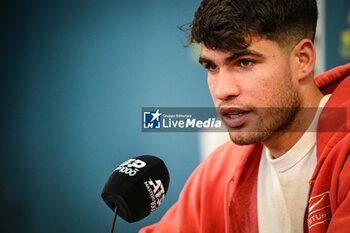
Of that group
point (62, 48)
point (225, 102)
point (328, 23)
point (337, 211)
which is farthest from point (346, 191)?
point (62, 48)

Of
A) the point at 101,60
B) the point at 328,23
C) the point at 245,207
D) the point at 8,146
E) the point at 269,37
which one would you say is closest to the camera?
the point at 269,37

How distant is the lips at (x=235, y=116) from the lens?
0.95 m

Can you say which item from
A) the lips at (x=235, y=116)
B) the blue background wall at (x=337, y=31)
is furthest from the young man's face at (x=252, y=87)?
the blue background wall at (x=337, y=31)

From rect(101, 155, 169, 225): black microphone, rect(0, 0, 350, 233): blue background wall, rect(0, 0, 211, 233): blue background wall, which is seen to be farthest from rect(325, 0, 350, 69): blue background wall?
rect(101, 155, 169, 225): black microphone

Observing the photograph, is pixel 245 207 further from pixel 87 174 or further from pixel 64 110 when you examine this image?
pixel 64 110

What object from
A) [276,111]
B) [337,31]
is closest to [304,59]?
[276,111]

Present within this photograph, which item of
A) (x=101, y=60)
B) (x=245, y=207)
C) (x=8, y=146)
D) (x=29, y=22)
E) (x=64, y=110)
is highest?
(x=29, y=22)

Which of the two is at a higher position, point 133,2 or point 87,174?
point 133,2

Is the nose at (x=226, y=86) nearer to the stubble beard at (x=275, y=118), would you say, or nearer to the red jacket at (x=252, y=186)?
the stubble beard at (x=275, y=118)

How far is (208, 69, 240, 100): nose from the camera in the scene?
0.93 meters

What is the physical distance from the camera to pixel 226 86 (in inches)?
36.7

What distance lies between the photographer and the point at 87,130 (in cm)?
181

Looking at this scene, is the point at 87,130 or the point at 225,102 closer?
the point at 225,102

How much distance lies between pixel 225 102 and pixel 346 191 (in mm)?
283
